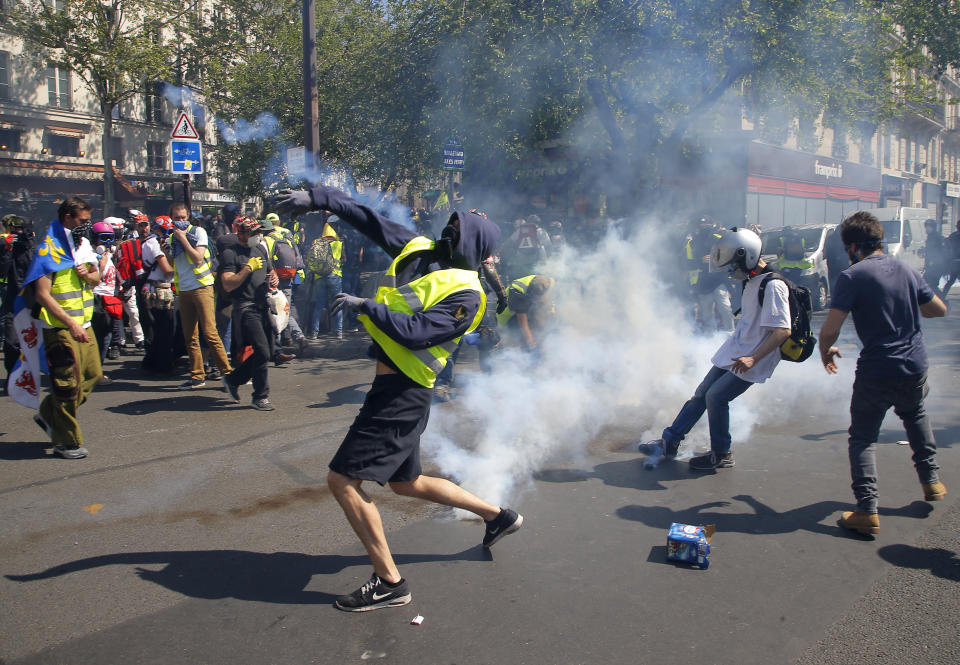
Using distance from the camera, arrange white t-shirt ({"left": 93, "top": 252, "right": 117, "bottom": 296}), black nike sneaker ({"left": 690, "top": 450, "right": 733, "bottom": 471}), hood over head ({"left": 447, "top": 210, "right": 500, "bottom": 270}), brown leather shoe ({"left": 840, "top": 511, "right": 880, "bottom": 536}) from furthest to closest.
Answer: white t-shirt ({"left": 93, "top": 252, "right": 117, "bottom": 296})
black nike sneaker ({"left": 690, "top": 450, "right": 733, "bottom": 471})
brown leather shoe ({"left": 840, "top": 511, "right": 880, "bottom": 536})
hood over head ({"left": 447, "top": 210, "right": 500, "bottom": 270})

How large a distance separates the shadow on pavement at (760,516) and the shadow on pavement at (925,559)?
225 mm

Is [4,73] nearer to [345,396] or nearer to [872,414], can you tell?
[345,396]

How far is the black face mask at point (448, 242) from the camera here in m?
3.26

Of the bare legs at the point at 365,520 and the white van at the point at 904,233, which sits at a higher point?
the white van at the point at 904,233

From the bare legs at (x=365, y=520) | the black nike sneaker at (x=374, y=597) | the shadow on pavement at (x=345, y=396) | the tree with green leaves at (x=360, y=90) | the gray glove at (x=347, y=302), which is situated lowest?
the black nike sneaker at (x=374, y=597)

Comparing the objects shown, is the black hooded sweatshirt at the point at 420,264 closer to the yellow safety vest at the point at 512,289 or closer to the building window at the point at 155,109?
the yellow safety vest at the point at 512,289

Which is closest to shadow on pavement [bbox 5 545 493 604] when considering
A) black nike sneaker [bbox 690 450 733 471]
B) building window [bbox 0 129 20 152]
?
black nike sneaker [bbox 690 450 733 471]

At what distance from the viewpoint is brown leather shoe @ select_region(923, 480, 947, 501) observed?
411cm

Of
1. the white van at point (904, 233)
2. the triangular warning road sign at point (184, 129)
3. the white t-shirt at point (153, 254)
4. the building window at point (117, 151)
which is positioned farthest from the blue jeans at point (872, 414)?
the building window at point (117, 151)

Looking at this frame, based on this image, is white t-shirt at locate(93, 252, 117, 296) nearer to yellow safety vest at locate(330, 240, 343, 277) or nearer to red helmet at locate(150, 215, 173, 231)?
red helmet at locate(150, 215, 173, 231)

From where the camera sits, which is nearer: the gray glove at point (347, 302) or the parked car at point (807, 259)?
the gray glove at point (347, 302)

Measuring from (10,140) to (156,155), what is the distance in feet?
20.8

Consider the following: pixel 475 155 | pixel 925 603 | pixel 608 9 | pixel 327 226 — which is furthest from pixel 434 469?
pixel 475 155

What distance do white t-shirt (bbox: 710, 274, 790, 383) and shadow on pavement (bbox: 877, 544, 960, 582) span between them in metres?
1.31
